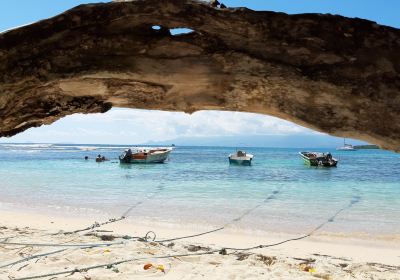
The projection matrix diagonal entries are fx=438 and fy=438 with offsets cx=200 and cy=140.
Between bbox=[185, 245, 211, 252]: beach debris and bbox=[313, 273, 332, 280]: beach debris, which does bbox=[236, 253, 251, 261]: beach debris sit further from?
bbox=[313, 273, 332, 280]: beach debris

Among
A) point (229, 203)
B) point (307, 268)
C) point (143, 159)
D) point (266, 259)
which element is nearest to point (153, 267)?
point (266, 259)

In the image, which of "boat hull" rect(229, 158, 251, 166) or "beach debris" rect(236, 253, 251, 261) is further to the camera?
"boat hull" rect(229, 158, 251, 166)

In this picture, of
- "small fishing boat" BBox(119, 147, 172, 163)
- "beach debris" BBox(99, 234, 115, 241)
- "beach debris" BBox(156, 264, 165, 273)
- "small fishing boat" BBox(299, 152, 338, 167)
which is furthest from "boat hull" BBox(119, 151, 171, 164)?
"beach debris" BBox(156, 264, 165, 273)

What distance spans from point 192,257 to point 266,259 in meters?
1.38

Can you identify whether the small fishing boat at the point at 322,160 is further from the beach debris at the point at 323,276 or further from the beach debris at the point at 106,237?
the beach debris at the point at 323,276

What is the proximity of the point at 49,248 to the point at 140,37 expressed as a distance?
7041 millimetres

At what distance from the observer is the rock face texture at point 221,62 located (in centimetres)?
180

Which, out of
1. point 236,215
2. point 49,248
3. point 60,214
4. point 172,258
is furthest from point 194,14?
point 60,214

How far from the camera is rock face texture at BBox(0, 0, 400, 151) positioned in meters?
1.80

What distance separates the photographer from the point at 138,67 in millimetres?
2051

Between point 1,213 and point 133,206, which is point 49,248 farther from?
point 133,206

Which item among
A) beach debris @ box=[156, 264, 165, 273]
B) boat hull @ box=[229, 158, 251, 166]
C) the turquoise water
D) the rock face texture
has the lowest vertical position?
the turquoise water

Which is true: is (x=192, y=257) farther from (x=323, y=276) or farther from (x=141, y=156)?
(x=141, y=156)

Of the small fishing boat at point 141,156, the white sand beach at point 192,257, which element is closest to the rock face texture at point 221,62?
the white sand beach at point 192,257
